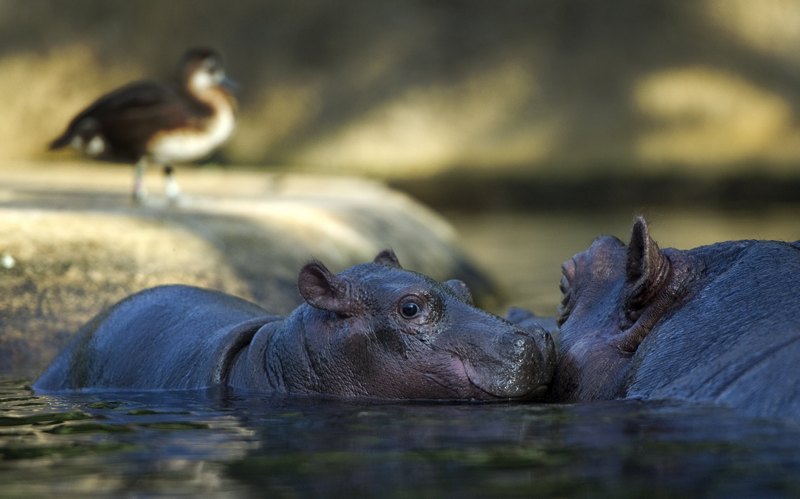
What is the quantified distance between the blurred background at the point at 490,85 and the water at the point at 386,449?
582 inches

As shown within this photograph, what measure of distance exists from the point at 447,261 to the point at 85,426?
6050 millimetres

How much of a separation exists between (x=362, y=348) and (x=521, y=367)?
0.50m

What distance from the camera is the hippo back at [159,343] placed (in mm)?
4586

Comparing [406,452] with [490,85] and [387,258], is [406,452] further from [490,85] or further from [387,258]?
[490,85]

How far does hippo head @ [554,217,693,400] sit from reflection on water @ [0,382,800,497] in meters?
0.20

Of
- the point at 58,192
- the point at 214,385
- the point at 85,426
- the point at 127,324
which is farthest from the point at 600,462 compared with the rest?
the point at 58,192

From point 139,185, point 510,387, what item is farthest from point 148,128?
point 510,387

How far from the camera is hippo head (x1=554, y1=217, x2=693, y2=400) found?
3.60 metres

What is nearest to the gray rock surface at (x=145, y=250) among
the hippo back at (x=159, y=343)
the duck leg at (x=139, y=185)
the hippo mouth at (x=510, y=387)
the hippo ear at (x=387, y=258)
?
the duck leg at (x=139, y=185)

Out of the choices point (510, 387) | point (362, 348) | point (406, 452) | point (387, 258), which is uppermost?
point (387, 258)

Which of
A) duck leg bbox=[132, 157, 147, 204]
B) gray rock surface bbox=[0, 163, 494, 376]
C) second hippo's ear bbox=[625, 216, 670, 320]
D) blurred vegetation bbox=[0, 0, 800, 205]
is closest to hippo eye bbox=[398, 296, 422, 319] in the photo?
second hippo's ear bbox=[625, 216, 670, 320]

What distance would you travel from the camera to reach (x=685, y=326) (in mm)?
3488

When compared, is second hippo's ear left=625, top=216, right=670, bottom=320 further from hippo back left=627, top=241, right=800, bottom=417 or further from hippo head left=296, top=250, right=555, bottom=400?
hippo head left=296, top=250, right=555, bottom=400

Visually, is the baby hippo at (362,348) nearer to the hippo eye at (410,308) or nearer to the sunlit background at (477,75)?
the hippo eye at (410,308)
